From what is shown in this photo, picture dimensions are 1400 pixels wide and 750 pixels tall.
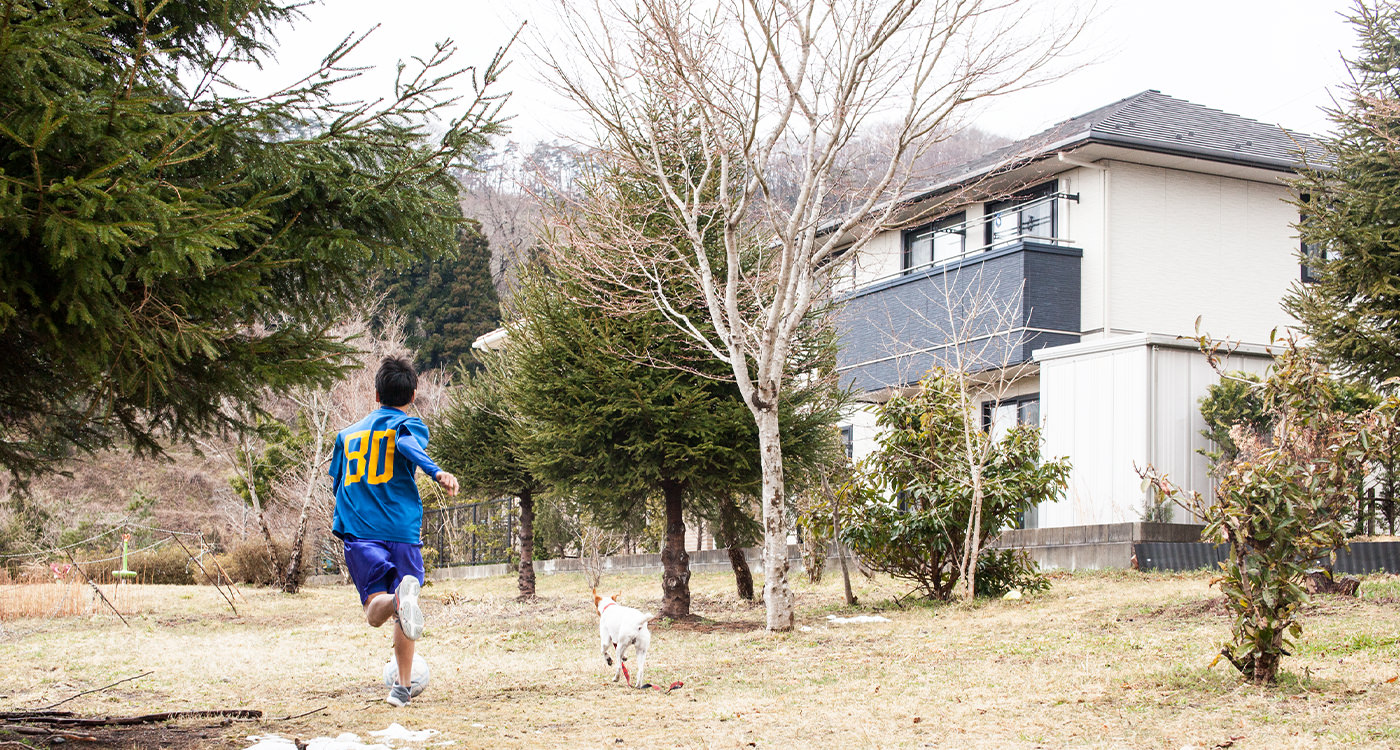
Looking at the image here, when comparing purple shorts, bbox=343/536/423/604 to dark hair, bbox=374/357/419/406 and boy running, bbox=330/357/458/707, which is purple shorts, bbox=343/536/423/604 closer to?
boy running, bbox=330/357/458/707

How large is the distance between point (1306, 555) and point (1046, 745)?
197cm

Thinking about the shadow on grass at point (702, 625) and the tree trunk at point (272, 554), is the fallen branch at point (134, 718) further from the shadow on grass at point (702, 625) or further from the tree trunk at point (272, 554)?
the tree trunk at point (272, 554)

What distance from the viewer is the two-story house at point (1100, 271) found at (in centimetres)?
1620

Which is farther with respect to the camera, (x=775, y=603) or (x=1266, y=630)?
→ (x=775, y=603)

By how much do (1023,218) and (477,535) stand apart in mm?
17539

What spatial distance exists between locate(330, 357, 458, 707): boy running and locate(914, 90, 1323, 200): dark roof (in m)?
12.8

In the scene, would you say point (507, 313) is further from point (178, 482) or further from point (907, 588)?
point (178, 482)

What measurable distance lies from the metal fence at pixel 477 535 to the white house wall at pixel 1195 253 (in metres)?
17.4

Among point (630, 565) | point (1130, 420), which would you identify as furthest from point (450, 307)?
point (1130, 420)

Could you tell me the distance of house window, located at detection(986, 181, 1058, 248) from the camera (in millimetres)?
19078

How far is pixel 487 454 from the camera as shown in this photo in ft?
64.2

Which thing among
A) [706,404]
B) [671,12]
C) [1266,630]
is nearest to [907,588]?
[706,404]

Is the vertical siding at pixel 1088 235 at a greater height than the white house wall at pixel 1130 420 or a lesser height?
greater

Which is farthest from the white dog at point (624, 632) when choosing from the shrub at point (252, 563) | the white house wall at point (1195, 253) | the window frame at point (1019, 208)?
the shrub at point (252, 563)
